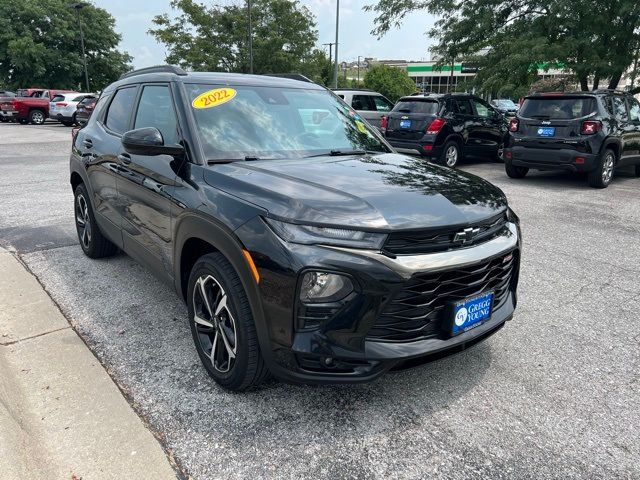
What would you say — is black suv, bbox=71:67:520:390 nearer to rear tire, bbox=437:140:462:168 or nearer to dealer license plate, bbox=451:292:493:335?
dealer license plate, bbox=451:292:493:335

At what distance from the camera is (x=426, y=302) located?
7.92 feet

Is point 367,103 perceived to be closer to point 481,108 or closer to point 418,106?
point 481,108

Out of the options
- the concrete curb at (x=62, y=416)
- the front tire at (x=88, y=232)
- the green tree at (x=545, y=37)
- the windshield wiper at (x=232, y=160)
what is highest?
the green tree at (x=545, y=37)

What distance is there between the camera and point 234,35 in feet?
107

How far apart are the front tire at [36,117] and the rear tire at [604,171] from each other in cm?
2795

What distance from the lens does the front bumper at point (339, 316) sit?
7.46 ft

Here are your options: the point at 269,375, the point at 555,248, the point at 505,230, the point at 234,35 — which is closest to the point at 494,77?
the point at 555,248

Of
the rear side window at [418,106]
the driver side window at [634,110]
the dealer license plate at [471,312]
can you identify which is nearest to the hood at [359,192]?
the dealer license plate at [471,312]

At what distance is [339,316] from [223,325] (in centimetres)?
80

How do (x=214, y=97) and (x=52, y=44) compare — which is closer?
(x=214, y=97)

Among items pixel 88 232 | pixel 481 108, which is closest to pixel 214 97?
pixel 88 232

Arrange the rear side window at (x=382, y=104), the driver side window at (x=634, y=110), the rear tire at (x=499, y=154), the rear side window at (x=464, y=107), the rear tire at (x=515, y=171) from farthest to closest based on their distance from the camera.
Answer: the rear side window at (x=382, y=104) < the rear tire at (x=499, y=154) < the rear side window at (x=464, y=107) < the rear tire at (x=515, y=171) < the driver side window at (x=634, y=110)

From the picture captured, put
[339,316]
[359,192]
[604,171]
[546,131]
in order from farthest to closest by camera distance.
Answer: [604,171], [546,131], [359,192], [339,316]

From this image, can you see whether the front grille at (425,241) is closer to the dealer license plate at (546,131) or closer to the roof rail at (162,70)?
the roof rail at (162,70)
